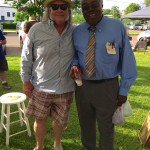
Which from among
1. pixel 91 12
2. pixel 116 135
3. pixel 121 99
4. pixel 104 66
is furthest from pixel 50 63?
pixel 116 135

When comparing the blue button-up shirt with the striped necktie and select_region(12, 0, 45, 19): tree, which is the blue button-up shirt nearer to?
the striped necktie

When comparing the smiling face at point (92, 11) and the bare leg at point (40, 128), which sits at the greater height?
the smiling face at point (92, 11)

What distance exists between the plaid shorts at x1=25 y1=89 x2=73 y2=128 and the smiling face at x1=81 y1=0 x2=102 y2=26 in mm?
938

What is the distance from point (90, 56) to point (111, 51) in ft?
0.73

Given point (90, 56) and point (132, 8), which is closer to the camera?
point (90, 56)

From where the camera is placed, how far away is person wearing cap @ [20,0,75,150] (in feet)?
9.27

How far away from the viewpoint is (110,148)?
10.1ft

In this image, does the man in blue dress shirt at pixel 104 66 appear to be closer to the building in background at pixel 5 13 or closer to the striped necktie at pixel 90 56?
the striped necktie at pixel 90 56

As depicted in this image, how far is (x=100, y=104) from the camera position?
9.30ft

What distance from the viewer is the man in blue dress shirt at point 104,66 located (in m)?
2.61

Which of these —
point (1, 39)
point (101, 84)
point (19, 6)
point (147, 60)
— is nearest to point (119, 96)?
point (101, 84)

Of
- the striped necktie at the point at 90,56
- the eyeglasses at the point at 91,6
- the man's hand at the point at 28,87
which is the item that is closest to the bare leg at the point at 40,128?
the man's hand at the point at 28,87

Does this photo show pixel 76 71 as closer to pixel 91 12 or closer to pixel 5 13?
pixel 91 12

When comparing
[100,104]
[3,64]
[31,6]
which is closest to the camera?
[100,104]
